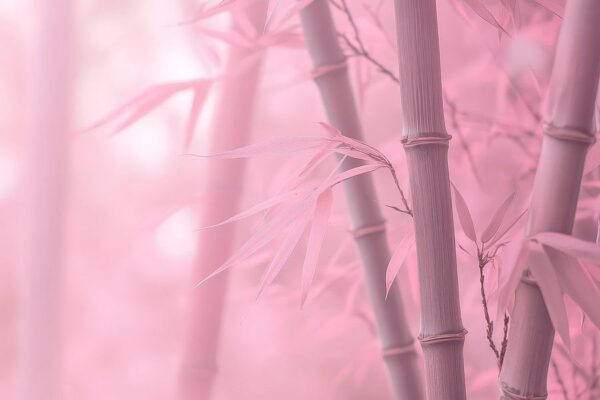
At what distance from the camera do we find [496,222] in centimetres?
35

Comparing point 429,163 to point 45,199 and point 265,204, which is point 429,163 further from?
point 45,199

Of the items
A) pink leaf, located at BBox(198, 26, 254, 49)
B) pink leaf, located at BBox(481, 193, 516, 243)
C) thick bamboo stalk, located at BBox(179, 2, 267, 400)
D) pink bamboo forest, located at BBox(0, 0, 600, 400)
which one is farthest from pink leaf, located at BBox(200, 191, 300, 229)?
thick bamboo stalk, located at BBox(179, 2, 267, 400)

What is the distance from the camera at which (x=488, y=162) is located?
0.94 metres

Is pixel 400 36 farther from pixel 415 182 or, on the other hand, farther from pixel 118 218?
pixel 118 218

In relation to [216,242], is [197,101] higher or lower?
higher

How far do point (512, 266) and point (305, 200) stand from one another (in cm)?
11

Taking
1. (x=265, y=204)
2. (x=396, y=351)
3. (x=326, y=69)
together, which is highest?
(x=326, y=69)

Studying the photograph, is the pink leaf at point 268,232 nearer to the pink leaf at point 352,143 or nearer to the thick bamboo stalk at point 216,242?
the pink leaf at point 352,143

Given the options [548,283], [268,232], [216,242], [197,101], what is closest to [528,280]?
[548,283]

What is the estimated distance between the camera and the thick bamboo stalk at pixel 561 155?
29cm

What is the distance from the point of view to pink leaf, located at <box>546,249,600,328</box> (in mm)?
285

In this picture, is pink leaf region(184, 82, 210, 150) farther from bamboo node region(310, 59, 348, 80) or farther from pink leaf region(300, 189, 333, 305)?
pink leaf region(300, 189, 333, 305)

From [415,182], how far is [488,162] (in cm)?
66

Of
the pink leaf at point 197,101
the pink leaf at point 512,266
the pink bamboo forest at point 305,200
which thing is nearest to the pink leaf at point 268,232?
the pink bamboo forest at point 305,200
